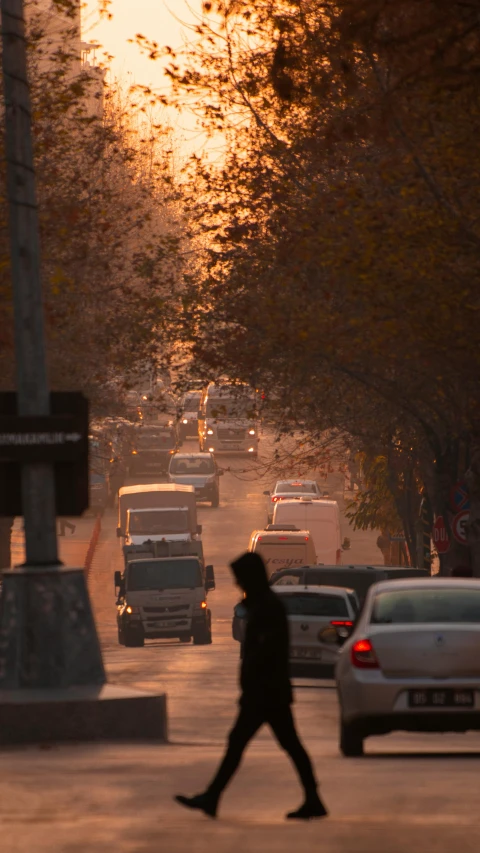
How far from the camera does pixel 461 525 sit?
92.7 feet

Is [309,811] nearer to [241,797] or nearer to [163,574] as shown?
[241,797]

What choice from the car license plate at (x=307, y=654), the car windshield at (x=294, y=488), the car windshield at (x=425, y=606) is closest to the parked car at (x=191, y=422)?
the car windshield at (x=294, y=488)

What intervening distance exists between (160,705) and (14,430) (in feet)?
7.85

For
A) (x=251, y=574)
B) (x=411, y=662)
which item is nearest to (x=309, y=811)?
(x=251, y=574)

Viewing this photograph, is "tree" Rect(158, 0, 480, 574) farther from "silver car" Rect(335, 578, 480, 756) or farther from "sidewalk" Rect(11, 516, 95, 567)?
"sidewalk" Rect(11, 516, 95, 567)

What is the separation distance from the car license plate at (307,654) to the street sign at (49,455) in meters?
10.3

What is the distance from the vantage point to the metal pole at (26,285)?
11484mm

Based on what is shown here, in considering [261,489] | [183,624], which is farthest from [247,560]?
[261,489]

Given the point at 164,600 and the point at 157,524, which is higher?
the point at 157,524

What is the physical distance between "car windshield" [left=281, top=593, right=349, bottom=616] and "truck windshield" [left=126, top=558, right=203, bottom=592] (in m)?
16.4

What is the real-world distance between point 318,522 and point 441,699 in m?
41.8

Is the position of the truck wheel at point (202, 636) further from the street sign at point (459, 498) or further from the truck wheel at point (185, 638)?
the street sign at point (459, 498)

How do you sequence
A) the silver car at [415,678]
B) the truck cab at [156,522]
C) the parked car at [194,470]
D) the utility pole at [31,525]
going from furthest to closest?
the parked car at [194,470]
the truck cab at [156,522]
the utility pole at [31,525]
the silver car at [415,678]

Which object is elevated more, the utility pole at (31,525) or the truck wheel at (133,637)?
the utility pole at (31,525)
